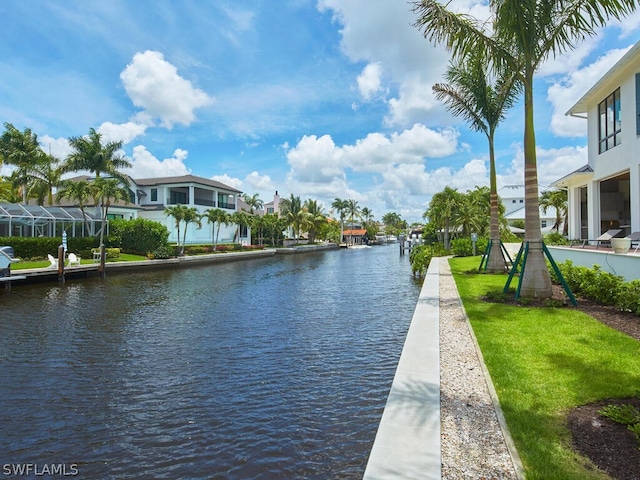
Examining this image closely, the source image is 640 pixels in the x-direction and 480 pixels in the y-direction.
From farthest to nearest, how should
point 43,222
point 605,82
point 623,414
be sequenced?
point 43,222
point 605,82
point 623,414

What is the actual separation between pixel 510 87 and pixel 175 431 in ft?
55.6

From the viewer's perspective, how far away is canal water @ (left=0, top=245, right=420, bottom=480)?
15.8ft

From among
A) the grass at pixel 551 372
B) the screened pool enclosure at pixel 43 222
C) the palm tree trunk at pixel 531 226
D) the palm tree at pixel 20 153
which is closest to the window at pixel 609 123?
the palm tree trunk at pixel 531 226

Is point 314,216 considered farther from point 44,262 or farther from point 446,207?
point 44,262

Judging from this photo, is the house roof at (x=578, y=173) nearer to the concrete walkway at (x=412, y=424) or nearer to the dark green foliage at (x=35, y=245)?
the concrete walkway at (x=412, y=424)

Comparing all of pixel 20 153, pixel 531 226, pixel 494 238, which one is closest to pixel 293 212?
pixel 20 153

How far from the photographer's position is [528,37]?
1032 cm

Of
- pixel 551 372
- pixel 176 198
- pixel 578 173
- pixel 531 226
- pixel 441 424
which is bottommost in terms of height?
pixel 441 424

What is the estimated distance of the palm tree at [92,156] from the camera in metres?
36.8

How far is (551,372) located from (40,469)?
6.54 metres

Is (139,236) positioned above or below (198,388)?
above

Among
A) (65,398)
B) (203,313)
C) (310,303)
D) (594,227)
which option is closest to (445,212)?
(594,227)

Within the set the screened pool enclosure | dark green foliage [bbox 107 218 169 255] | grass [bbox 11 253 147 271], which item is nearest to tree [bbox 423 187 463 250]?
dark green foliage [bbox 107 218 169 255]

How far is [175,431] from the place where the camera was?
546cm
